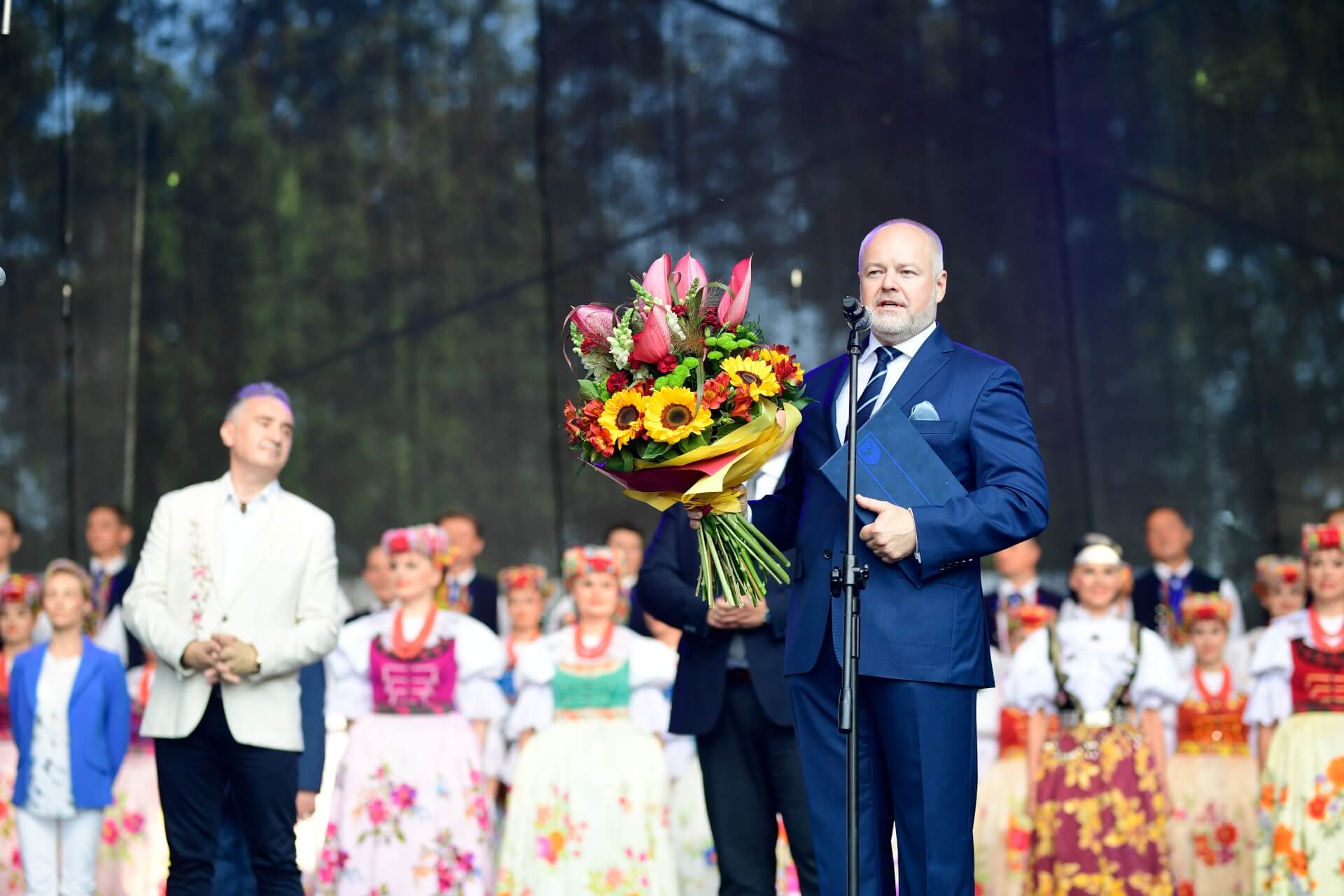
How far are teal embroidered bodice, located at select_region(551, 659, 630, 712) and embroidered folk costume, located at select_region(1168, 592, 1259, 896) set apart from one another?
203 cm

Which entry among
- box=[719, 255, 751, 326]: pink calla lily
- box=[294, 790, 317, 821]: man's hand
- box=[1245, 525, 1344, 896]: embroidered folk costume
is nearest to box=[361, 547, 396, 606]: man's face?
box=[294, 790, 317, 821]: man's hand

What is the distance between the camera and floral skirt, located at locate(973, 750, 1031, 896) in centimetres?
580

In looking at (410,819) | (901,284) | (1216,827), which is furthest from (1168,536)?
(901,284)

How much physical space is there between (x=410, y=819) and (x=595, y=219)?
11.8 ft

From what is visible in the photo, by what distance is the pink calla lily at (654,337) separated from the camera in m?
2.55

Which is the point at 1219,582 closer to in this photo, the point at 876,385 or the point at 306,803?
the point at 306,803

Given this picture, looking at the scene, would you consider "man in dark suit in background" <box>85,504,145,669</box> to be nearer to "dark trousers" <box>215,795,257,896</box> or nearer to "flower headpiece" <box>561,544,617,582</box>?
"dark trousers" <box>215,795,257,896</box>

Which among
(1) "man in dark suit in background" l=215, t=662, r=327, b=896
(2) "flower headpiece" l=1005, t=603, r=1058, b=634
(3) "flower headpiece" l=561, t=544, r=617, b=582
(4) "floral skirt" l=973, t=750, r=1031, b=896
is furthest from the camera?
(2) "flower headpiece" l=1005, t=603, r=1058, b=634

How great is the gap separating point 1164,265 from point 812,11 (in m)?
2.06

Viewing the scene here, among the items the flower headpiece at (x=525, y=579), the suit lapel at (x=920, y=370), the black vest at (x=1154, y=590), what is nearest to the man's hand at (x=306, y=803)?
the flower headpiece at (x=525, y=579)

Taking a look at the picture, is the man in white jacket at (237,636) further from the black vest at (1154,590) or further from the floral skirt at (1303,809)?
the black vest at (1154,590)

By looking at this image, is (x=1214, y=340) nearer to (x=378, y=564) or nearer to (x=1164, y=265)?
(x=1164, y=265)

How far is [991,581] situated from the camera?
24.2 feet

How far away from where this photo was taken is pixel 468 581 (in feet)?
22.8
